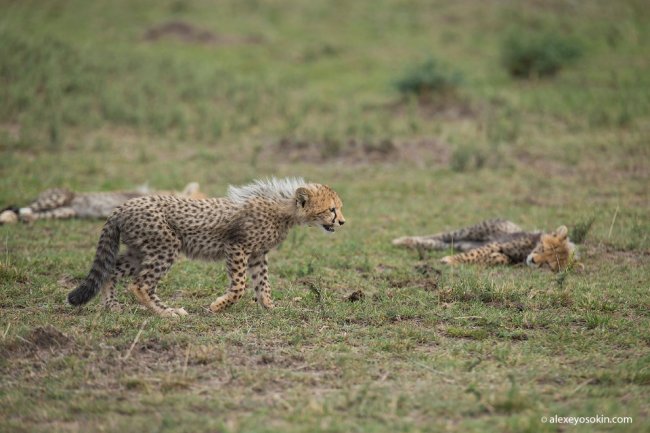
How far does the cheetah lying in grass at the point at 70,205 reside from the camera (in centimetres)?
990

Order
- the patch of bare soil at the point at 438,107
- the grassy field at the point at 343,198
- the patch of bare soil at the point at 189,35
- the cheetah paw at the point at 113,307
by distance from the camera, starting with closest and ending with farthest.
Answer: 1. the grassy field at the point at 343,198
2. the cheetah paw at the point at 113,307
3. the patch of bare soil at the point at 438,107
4. the patch of bare soil at the point at 189,35

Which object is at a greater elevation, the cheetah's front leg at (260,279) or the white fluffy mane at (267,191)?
the white fluffy mane at (267,191)

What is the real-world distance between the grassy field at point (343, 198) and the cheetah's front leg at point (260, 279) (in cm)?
14

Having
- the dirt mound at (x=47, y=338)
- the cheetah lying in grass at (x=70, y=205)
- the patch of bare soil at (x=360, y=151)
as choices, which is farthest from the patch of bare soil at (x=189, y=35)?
the dirt mound at (x=47, y=338)

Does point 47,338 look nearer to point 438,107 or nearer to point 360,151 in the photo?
point 360,151

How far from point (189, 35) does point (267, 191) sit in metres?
15.6

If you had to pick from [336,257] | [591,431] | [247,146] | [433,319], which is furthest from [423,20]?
[591,431]

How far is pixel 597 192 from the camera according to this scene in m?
11.3

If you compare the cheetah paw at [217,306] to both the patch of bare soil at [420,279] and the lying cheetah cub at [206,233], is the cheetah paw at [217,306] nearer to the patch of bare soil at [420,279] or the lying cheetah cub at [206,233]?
the lying cheetah cub at [206,233]

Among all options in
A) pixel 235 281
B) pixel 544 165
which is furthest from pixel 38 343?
pixel 544 165

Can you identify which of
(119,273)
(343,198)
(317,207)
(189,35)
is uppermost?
(189,35)

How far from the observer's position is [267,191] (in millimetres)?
7062

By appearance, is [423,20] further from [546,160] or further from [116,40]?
[546,160]

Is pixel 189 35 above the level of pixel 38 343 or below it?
above
